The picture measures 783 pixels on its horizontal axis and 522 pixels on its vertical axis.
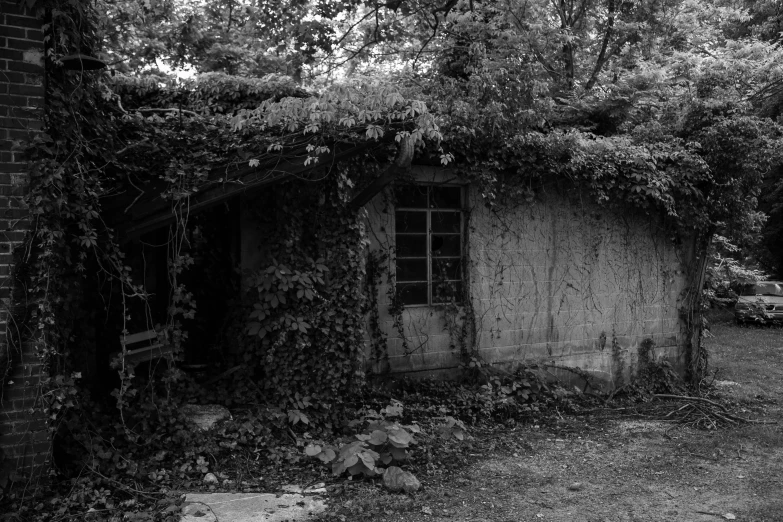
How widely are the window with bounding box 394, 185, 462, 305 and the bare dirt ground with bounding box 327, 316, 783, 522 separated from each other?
202cm

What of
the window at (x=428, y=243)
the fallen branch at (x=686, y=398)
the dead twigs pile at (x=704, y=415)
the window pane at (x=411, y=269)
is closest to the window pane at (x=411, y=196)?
the window at (x=428, y=243)

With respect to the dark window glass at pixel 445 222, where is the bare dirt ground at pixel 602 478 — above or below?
below

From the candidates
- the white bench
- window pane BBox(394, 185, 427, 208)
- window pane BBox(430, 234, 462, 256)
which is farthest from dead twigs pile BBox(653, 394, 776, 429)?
the white bench

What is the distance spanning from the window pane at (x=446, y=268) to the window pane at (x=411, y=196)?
77 cm

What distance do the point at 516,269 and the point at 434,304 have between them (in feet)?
4.55

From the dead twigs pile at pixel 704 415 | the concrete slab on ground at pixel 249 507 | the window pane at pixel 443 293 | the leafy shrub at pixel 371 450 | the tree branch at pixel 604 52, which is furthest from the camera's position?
the tree branch at pixel 604 52

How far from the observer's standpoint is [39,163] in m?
4.74

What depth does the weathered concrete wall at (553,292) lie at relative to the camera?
27.2 feet

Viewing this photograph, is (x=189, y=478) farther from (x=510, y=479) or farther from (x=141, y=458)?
(x=510, y=479)

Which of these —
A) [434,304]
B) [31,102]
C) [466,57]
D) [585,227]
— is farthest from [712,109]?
[31,102]

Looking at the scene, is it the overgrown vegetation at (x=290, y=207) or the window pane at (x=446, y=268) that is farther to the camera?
the window pane at (x=446, y=268)

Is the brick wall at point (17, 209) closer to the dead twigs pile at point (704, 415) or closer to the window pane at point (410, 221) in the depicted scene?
the window pane at point (410, 221)

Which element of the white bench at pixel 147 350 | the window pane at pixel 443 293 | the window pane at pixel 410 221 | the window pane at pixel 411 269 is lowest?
the white bench at pixel 147 350

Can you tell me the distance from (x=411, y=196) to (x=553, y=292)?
2.63 m
